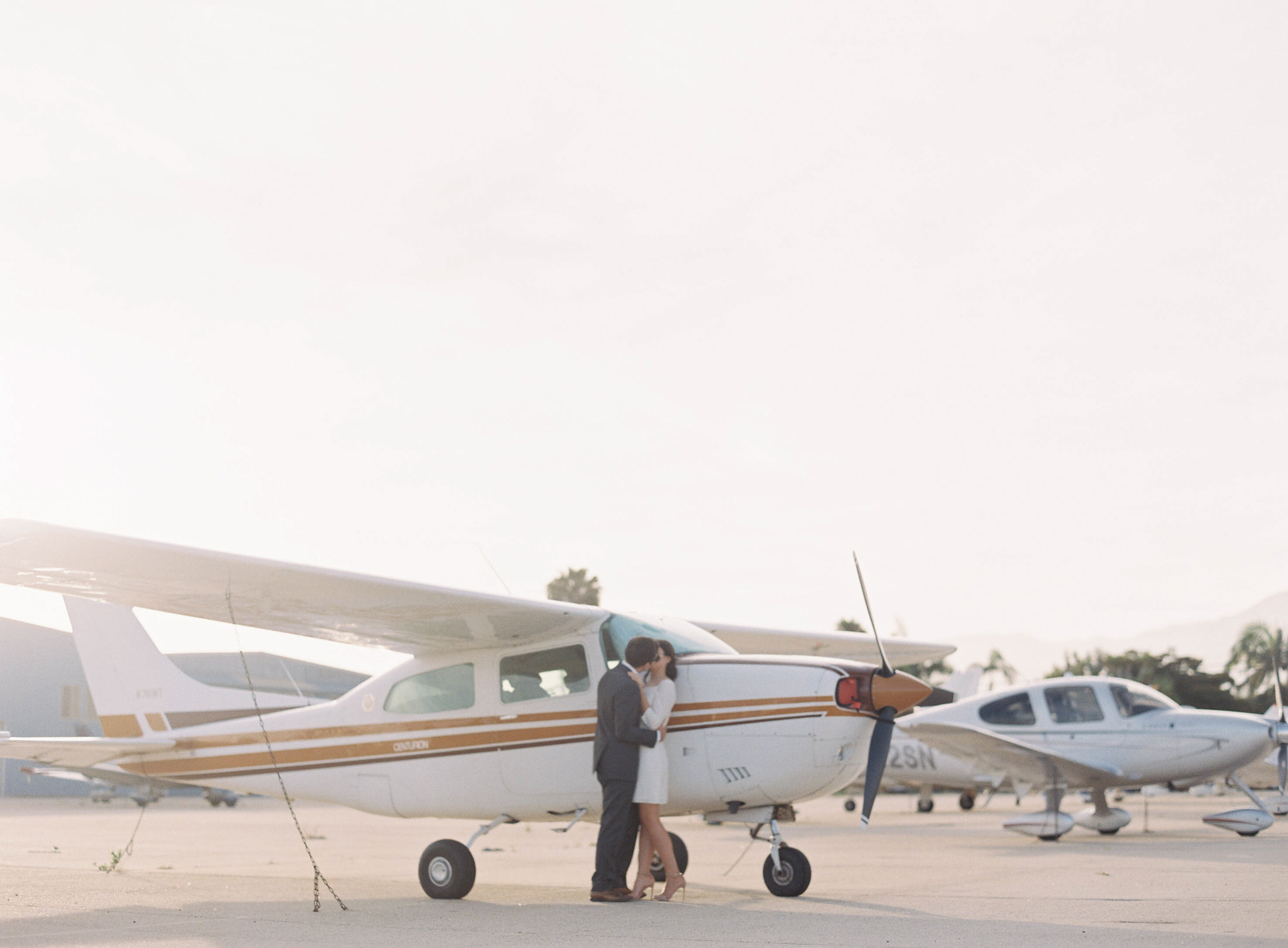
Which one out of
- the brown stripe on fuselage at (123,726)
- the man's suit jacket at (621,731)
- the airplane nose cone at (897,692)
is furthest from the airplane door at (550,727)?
the brown stripe on fuselage at (123,726)

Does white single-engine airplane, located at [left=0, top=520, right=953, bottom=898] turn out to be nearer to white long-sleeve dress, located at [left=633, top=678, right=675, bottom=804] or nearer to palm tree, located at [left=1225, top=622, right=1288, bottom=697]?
white long-sleeve dress, located at [left=633, top=678, right=675, bottom=804]

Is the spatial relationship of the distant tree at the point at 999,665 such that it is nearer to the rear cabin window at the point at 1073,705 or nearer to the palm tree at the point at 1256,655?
the palm tree at the point at 1256,655

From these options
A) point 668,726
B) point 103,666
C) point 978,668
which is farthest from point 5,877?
point 978,668

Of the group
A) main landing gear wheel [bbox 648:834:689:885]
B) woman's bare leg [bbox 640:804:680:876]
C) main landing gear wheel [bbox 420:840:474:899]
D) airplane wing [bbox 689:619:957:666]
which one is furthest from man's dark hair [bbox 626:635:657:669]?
airplane wing [bbox 689:619:957:666]

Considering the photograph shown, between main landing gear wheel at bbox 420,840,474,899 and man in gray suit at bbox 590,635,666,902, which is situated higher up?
man in gray suit at bbox 590,635,666,902

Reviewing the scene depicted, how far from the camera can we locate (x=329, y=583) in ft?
27.0

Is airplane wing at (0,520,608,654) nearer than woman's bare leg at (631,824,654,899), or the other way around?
airplane wing at (0,520,608,654)

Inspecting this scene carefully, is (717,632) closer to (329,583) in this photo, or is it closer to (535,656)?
(535,656)

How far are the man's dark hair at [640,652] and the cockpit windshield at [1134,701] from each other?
1132 centimetres

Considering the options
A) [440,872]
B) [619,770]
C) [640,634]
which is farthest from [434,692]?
[619,770]

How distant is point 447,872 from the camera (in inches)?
347

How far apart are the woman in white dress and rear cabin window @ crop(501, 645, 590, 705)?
2.78ft

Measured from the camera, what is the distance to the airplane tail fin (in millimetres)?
10844

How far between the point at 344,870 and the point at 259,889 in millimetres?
2674
